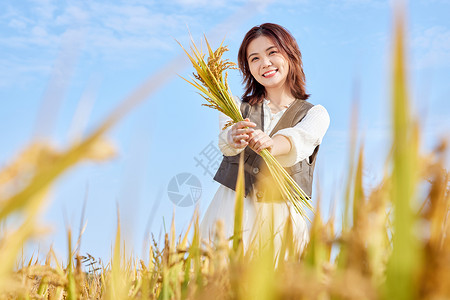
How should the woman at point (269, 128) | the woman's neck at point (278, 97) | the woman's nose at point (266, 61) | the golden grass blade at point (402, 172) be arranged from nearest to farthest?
the golden grass blade at point (402, 172)
the woman at point (269, 128)
the woman's nose at point (266, 61)
the woman's neck at point (278, 97)

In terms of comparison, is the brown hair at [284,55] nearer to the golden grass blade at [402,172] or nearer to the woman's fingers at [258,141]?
the woman's fingers at [258,141]

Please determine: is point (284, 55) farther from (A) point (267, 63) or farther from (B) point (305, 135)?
(B) point (305, 135)

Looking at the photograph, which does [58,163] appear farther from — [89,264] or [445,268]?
[89,264]

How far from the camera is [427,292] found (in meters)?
0.39

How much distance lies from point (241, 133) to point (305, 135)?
19.3 inches

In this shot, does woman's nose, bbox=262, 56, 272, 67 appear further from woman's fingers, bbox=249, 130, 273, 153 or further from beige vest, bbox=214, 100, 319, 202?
woman's fingers, bbox=249, 130, 273, 153

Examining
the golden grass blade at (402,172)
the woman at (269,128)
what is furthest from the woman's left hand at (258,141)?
the golden grass blade at (402,172)

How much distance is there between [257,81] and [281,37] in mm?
314

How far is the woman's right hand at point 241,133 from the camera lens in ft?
6.45

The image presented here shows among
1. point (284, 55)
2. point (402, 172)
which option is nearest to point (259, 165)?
point (284, 55)

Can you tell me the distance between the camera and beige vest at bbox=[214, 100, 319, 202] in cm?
231

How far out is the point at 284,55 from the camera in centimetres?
269

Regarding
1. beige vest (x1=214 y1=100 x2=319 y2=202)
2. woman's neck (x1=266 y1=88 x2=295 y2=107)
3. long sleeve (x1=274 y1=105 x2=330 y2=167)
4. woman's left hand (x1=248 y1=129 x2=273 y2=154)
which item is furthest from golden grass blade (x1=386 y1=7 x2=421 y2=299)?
woman's neck (x1=266 y1=88 x2=295 y2=107)

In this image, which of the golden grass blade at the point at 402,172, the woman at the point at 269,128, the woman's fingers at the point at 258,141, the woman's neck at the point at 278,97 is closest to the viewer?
the golden grass blade at the point at 402,172
